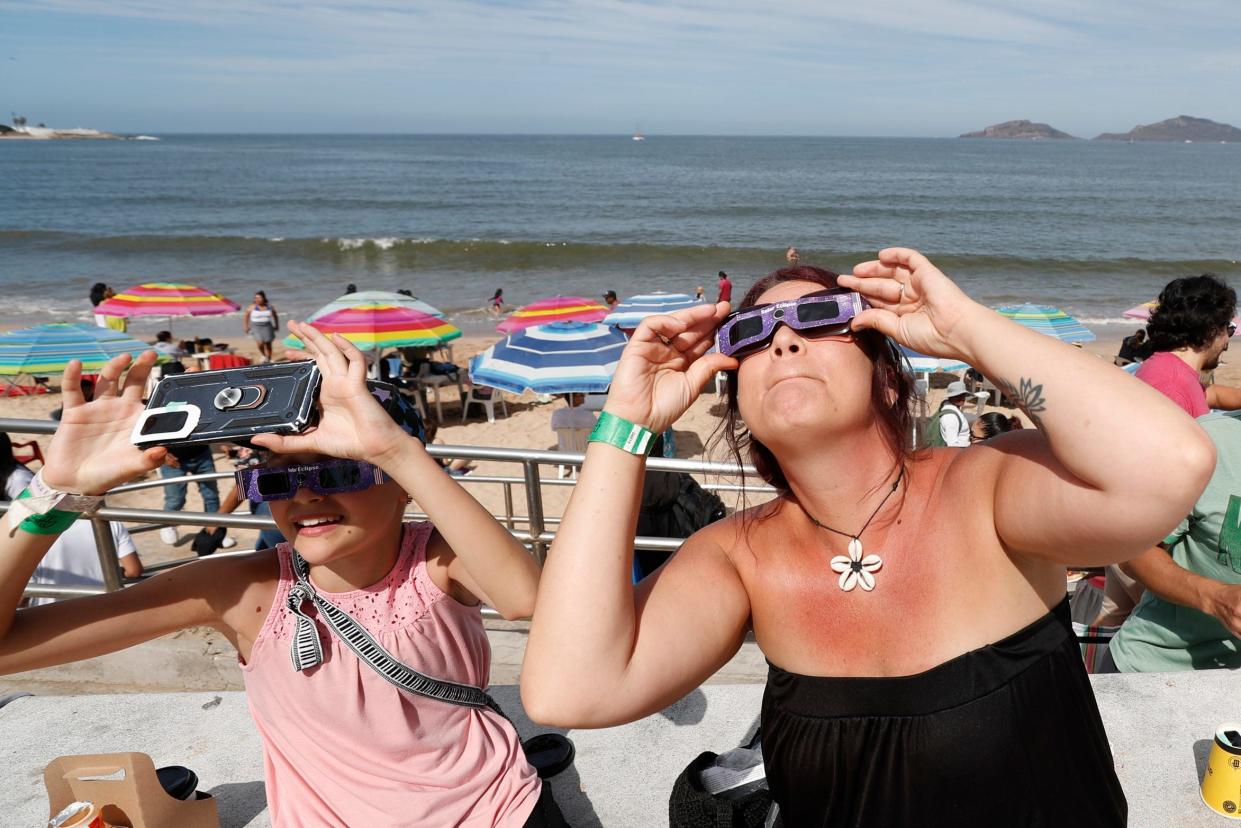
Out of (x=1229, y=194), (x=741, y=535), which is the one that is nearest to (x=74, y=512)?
(x=741, y=535)

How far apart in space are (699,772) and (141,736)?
1.95 meters

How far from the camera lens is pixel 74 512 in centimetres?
177

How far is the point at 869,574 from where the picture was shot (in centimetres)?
157

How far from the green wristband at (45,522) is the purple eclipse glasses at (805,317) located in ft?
4.60

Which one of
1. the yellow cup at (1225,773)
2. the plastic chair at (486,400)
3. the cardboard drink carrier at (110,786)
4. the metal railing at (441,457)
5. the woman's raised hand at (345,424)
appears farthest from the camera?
the plastic chair at (486,400)

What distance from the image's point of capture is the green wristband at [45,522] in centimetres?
174

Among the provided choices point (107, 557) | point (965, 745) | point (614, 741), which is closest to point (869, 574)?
Result: point (965, 745)

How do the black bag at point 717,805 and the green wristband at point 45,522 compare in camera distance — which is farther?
the black bag at point 717,805

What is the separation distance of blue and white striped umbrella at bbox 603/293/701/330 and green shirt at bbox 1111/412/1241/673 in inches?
382

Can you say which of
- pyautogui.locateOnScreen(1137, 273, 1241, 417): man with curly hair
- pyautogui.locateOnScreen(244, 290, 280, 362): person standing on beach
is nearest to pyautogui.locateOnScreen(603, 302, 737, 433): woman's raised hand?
pyautogui.locateOnScreen(1137, 273, 1241, 417): man with curly hair

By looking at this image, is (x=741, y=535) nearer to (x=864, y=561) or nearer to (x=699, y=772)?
(x=864, y=561)

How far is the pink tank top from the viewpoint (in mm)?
1812

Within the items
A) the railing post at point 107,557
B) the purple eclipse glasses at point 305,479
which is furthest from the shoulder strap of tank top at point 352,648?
the railing post at point 107,557

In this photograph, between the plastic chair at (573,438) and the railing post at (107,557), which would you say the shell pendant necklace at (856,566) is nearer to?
the railing post at (107,557)
